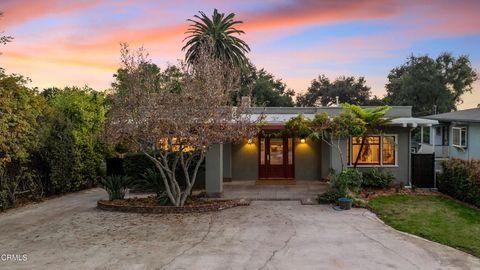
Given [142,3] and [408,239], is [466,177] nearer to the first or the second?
[408,239]

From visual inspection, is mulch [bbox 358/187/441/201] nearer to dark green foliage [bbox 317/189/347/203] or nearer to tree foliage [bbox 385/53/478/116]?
dark green foliage [bbox 317/189/347/203]

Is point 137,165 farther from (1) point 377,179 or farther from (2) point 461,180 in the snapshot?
(2) point 461,180

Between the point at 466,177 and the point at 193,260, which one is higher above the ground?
the point at 466,177

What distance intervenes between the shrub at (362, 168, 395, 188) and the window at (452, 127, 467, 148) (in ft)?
30.4

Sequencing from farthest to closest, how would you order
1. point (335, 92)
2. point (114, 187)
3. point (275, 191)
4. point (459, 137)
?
1. point (335, 92)
2. point (459, 137)
3. point (275, 191)
4. point (114, 187)

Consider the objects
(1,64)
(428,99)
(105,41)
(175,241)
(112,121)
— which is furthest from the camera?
(428,99)

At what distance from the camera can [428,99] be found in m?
48.7

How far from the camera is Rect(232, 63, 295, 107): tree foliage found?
45.9 m

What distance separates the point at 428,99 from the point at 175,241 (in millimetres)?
47519

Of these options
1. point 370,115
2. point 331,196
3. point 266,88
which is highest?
point 266,88

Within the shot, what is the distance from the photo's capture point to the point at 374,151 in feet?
54.2

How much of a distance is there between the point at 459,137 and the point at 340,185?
547 inches

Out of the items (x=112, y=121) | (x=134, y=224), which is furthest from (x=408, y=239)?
(x=112, y=121)

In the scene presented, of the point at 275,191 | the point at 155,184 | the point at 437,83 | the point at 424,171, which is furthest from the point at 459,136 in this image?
the point at 437,83
